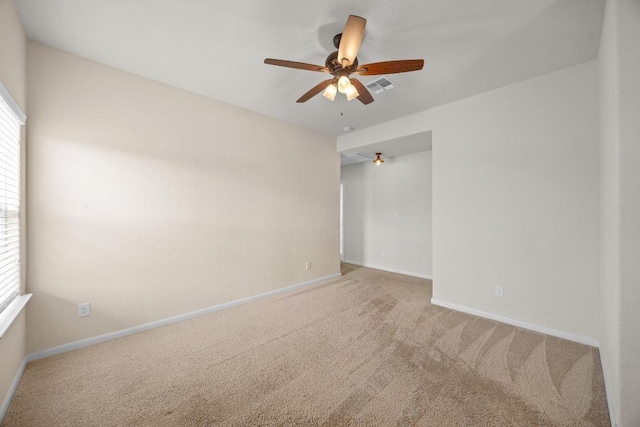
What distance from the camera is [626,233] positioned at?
1.33 metres

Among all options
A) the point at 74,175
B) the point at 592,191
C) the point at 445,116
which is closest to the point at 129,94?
the point at 74,175

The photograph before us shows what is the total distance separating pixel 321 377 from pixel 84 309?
2.24 m

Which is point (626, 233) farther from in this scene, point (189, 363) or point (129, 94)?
point (129, 94)

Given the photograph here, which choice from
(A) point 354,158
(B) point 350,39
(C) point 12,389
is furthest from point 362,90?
(C) point 12,389

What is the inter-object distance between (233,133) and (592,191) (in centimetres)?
394

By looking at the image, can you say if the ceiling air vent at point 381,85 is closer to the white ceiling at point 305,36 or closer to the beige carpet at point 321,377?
the white ceiling at point 305,36

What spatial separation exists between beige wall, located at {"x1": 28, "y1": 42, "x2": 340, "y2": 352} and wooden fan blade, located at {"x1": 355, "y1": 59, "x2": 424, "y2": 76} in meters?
2.04

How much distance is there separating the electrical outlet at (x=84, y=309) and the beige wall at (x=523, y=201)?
3832 millimetres

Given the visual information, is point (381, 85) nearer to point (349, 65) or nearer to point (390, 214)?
point (349, 65)

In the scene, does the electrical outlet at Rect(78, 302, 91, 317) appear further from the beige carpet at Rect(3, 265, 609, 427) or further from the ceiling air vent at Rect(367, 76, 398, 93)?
the ceiling air vent at Rect(367, 76, 398, 93)

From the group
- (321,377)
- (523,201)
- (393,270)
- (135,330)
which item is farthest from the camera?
(393,270)

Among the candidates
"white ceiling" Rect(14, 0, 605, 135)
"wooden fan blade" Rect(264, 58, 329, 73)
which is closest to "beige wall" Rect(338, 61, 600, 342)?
"white ceiling" Rect(14, 0, 605, 135)

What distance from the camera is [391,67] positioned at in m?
1.84

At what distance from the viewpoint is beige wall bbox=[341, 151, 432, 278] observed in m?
4.74
